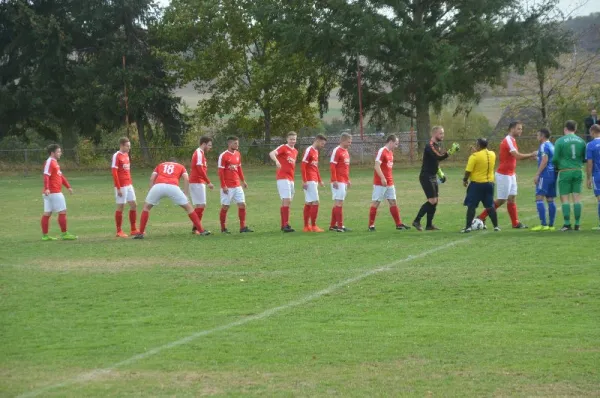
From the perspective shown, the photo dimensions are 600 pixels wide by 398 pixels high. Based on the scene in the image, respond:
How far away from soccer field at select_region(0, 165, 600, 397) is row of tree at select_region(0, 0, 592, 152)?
30659 millimetres

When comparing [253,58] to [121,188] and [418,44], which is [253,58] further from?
[121,188]

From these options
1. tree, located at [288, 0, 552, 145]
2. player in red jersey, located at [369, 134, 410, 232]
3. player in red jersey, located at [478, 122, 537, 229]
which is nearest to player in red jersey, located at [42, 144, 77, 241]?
player in red jersey, located at [369, 134, 410, 232]

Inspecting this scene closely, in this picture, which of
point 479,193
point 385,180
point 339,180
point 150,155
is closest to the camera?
point 479,193

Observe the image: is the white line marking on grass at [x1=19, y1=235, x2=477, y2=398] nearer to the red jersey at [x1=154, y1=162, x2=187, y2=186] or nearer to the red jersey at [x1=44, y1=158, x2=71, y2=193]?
the red jersey at [x1=154, y1=162, x2=187, y2=186]

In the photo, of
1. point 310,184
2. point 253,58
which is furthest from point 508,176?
point 253,58

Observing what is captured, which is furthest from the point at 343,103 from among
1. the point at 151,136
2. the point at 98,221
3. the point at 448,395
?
the point at 448,395

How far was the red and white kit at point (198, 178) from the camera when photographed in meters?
20.0

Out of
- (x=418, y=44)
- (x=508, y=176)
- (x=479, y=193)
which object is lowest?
(x=479, y=193)

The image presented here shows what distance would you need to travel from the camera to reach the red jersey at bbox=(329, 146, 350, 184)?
65.3 ft

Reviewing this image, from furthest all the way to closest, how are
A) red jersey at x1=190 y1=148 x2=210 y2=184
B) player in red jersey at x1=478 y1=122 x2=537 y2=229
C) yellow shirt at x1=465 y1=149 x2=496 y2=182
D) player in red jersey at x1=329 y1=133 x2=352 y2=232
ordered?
red jersey at x1=190 y1=148 x2=210 y2=184 → player in red jersey at x1=329 y1=133 x2=352 y2=232 → player in red jersey at x1=478 y1=122 x2=537 y2=229 → yellow shirt at x1=465 y1=149 x2=496 y2=182

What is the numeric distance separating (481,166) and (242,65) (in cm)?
3979

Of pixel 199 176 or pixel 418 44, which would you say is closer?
pixel 199 176

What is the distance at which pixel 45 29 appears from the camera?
184 ft

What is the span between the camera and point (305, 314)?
431 inches
